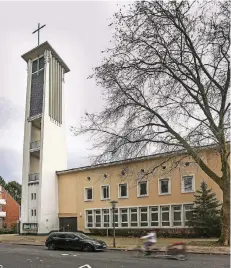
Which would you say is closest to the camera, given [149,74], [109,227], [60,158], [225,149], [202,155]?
[225,149]

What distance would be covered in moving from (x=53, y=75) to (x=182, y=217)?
23.5 m

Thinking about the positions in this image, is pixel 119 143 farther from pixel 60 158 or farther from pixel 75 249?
pixel 60 158

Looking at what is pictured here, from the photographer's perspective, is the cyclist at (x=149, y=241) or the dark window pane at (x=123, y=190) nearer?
the cyclist at (x=149, y=241)

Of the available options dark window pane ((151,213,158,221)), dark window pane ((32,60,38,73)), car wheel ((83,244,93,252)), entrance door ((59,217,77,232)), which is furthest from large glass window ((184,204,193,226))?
dark window pane ((32,60,38,73))

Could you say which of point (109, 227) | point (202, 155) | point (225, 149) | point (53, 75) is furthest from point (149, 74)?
point (53, 75)

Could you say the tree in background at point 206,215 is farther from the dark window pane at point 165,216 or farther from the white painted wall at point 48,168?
the white painted wall at point 48,168

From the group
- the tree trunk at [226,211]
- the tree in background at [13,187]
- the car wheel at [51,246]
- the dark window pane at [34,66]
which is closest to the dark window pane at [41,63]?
the dark window pane at [34,66]

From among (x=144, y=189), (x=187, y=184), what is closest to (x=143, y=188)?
(x=144, y=189)

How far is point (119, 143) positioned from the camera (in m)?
29.5

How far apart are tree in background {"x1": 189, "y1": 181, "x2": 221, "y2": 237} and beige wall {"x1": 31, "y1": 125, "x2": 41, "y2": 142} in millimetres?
22796

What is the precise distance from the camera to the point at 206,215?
3516cm

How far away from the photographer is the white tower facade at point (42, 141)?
47344 mm

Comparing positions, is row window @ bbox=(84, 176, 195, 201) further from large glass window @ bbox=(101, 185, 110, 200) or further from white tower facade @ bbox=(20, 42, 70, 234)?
white tower facade @ bbox=(20, 42, 70, 234)

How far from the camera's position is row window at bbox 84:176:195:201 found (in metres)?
39.1
